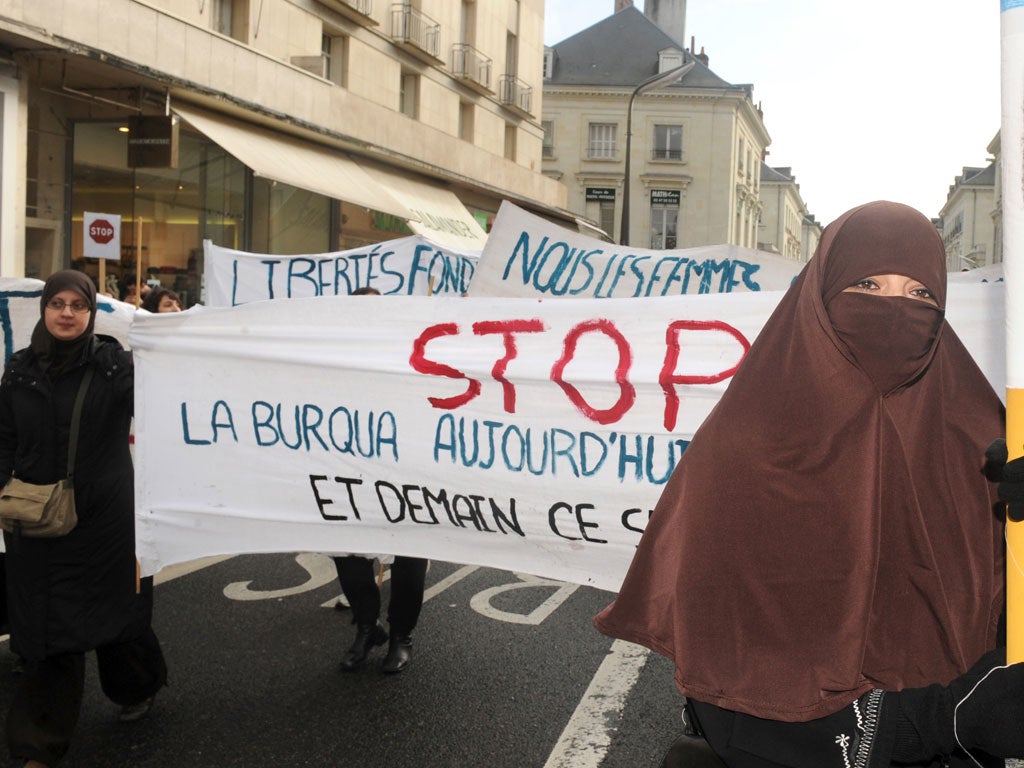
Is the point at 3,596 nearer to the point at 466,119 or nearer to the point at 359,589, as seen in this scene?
the point at 359,589

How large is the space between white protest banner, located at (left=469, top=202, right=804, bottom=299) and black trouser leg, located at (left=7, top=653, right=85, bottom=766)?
4.07 meters

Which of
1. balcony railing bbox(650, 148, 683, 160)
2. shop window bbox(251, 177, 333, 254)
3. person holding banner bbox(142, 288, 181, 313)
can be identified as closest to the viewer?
person holding banner bbox(142, 288, 181, 313)

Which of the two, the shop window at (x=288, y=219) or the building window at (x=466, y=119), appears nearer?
→ the shop window at (x=288, y=219)

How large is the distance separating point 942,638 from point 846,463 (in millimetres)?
377

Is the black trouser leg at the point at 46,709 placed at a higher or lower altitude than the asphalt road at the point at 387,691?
higher

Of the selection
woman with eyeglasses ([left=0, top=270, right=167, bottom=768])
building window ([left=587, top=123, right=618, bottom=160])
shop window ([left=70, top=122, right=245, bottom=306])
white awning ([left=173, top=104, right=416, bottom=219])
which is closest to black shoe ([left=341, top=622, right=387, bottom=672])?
woman with eyeglasses ([left=0, top=270, right=167, bottom=768])

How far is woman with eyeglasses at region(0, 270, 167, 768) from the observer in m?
3.84

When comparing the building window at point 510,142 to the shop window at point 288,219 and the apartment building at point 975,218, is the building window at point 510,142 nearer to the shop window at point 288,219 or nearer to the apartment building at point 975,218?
the shop window at point 288,219

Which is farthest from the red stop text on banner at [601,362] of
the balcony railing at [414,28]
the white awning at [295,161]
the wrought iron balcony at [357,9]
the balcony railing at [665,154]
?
the balcony railing at [665,154]

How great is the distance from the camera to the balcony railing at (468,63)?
1062 inches

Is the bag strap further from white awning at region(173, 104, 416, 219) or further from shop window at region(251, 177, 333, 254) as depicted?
shop window at region(251, 177, 333, 254)

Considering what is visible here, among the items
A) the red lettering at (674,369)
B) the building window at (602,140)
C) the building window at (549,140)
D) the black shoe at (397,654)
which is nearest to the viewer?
the red lettering at (674,369)

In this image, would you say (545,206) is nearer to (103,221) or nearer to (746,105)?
(103,221)

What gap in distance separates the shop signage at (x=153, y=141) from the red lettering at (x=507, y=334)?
12.4 metres
